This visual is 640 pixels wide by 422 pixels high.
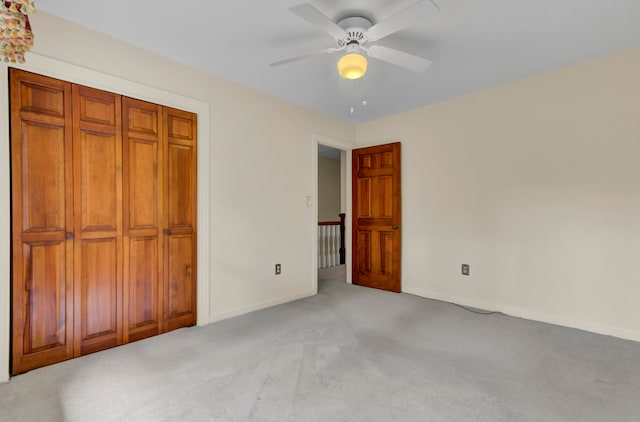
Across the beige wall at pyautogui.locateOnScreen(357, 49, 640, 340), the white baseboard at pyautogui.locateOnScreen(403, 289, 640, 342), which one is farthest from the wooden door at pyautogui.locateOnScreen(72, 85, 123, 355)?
the white baseboard at pyautogui.locateOnScreen(403, 289, 640, 342)

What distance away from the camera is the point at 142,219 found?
2418 millimetres

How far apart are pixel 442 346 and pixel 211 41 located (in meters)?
2.95

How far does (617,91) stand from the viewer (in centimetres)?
252

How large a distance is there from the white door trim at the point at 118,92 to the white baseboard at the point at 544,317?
257 cm

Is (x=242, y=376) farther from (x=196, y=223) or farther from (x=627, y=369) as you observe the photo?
(x=627, y=369)

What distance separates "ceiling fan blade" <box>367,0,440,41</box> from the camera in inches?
59.1

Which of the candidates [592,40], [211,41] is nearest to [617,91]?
[592,40]

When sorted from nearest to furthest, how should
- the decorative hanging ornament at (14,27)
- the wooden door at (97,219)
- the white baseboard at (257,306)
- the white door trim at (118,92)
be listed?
the decorative hanging ornament at (14,27) < the white door trim at (118,92) < the wooden door at (97,219) < the white baseboard at (257,306)

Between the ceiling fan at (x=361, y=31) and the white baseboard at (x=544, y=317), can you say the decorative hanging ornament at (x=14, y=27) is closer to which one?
the ceiling fan at (x=361, y=31)

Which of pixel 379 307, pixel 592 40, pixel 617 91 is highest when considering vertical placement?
pixel 592 40

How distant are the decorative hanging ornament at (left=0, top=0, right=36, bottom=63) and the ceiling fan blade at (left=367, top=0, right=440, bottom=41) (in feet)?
5.14

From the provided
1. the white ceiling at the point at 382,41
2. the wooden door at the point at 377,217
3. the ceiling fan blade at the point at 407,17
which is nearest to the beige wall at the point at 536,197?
the wooden door at the point at 377,217

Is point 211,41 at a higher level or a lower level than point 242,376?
higher

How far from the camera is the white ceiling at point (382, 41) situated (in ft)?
6.24
